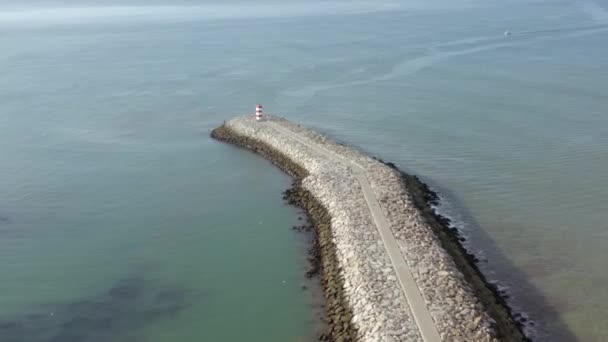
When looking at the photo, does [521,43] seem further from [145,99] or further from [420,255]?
[420,255]

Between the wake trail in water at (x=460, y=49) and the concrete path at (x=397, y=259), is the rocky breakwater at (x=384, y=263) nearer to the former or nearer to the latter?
the concrete path at (x=397, y=259)

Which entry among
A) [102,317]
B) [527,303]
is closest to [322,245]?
[527,303]

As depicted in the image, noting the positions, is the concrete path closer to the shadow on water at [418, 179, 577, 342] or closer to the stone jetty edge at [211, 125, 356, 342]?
the stone jetty edge at [211, 125, 356, 342]

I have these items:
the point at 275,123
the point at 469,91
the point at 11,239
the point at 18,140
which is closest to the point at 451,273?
the point at 11,239

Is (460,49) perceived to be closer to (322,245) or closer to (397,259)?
(322,245)

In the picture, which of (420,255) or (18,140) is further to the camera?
(18,140)

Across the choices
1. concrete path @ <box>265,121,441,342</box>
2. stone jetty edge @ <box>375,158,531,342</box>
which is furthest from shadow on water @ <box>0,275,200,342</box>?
stone jetty edge @ <box>375,158,531,342</box>
